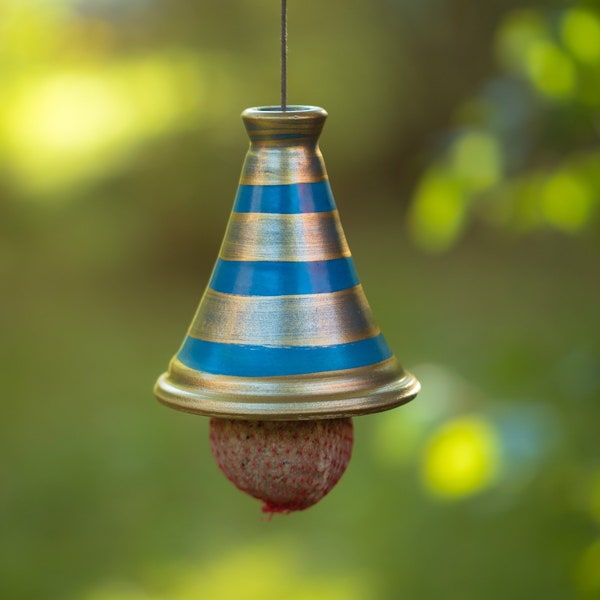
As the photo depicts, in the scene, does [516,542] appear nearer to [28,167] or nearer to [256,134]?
[28,167]

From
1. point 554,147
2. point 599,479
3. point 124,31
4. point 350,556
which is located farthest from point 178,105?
point 599,479

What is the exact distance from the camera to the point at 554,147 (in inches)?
72.9

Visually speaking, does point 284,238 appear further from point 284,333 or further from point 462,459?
point 462,459

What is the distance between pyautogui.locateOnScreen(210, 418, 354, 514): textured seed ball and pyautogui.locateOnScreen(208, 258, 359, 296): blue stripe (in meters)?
0.14

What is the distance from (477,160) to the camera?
1.79 m

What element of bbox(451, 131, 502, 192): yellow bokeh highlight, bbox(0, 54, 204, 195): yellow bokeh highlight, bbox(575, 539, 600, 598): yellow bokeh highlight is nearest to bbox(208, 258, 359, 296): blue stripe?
bbox(451, 131, 502, 192): yellow bokeh highlight

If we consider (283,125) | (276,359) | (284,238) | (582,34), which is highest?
(582,34)

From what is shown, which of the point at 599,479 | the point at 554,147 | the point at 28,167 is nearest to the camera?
the point at 599,479

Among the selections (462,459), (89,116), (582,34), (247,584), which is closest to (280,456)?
(462,459)

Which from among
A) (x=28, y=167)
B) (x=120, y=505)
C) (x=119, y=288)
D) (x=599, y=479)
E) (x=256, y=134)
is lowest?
(x=120, y=505)

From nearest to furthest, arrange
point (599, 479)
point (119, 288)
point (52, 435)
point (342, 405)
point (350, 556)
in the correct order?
point (342, 405) → point (599, 479) → point (350, 556) → point (52, 435) → point (119, 288)

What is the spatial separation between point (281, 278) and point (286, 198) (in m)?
0.08

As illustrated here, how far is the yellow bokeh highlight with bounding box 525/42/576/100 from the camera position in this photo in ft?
5.38

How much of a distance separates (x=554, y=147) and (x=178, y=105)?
Answer: 9.09 feet
